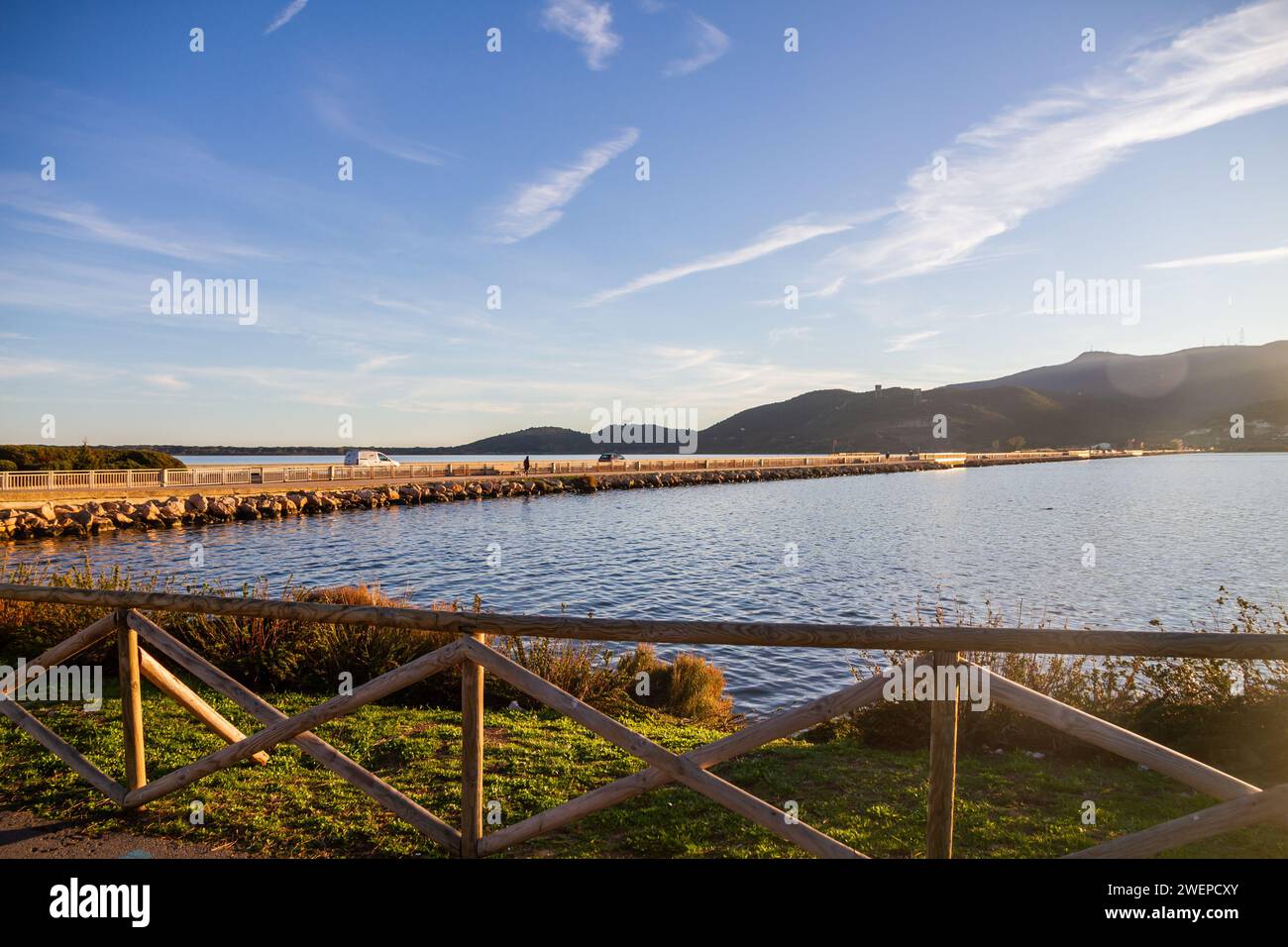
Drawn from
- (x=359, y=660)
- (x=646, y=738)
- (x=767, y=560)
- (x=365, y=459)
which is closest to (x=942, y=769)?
(x=646, y=738)

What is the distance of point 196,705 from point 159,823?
0.86m

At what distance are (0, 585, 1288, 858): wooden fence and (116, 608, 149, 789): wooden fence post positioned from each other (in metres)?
0.01

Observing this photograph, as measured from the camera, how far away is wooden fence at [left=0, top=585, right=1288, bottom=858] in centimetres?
348

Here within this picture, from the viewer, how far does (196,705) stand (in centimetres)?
567

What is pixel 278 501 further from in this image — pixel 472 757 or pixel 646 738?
pixel 646 738

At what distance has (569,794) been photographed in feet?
19.8

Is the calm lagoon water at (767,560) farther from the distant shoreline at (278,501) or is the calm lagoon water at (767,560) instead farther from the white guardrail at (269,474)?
the white guardrail at (269,474)

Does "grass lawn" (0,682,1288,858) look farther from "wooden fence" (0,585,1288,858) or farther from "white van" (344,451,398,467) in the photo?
"white van" (344,451,398,467)

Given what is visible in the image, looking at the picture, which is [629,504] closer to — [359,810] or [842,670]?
[842,670]

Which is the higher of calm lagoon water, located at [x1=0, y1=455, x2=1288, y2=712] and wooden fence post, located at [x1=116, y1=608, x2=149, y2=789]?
wooden fence post, located at [x1=116, y1=608, x2=149, y2=789]

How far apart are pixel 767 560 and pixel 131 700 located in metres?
26.2

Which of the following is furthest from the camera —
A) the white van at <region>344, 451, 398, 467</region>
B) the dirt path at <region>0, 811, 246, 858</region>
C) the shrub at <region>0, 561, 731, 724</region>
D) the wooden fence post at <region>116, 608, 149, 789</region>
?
the white van at <region>344, 451, 398, 467</region>

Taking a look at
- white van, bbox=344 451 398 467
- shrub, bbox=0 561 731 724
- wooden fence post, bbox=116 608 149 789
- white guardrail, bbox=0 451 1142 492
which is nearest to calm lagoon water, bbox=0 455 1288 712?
shrub, bbox=0 561 731 724

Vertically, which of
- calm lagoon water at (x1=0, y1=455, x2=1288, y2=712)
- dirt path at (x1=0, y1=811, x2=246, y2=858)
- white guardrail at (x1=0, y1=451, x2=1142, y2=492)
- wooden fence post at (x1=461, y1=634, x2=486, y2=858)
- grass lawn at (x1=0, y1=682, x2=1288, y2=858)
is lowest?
calm lagoon water at (x1=0, y1=455, x2=1288, y2=712)
